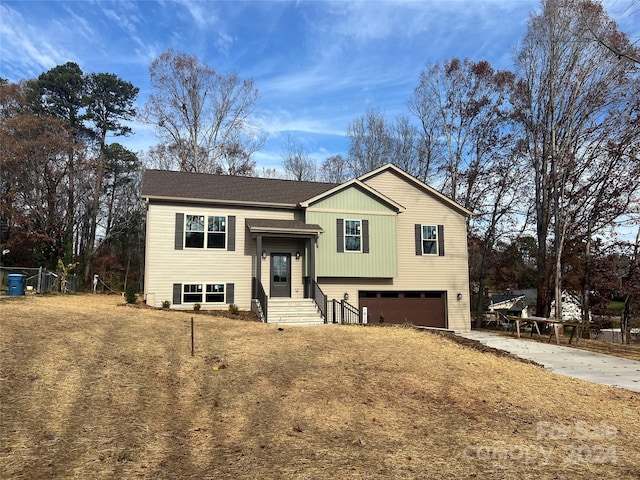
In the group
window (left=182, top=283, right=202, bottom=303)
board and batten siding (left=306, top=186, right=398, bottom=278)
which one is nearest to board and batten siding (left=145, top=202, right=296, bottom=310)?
window (left=182, top=283, right=202, bottom=303)

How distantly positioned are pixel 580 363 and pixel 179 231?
14.0 meters

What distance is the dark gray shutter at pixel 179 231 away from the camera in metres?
16.9

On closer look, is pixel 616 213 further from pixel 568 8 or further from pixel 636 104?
pixel 568 8

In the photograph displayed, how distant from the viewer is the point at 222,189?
1847cm

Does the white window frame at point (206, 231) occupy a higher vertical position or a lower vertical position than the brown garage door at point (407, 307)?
higher

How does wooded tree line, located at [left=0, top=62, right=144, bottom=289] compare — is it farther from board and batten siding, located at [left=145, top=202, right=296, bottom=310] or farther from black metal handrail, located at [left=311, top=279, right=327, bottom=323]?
black metal handrail, located at [left=311, top=279, right=327, bottom=323]

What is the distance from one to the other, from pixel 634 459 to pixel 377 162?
31.7 metres

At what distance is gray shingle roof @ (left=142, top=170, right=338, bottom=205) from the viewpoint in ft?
56.7

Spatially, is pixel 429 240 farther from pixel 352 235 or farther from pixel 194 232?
pixel 194 232

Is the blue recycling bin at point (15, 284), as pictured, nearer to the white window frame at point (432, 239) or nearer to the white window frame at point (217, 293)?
the white window frame at point (217, 293)

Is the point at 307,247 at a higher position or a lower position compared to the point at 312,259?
higher

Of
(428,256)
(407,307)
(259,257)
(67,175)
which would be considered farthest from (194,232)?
(67,175)

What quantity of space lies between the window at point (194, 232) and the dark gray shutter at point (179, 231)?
0.50 ft

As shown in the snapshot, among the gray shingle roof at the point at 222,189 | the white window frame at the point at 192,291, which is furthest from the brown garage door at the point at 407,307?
the white window frame at the point at 192,291
